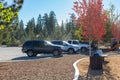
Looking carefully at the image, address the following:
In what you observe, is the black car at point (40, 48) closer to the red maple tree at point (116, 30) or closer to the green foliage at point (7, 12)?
the green foliage at point (7, 12)

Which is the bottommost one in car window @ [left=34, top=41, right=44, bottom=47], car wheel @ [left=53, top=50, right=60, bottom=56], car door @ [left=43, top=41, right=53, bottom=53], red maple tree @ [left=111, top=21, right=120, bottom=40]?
car wheel @ [left=53, top=50, right=60, bottom=56]

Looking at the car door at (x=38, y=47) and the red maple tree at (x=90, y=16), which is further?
the car door at (x=38, y=47)

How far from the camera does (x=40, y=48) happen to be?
114 feet

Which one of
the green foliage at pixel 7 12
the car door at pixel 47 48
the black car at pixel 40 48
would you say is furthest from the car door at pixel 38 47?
the green foliage at pixel 7 12

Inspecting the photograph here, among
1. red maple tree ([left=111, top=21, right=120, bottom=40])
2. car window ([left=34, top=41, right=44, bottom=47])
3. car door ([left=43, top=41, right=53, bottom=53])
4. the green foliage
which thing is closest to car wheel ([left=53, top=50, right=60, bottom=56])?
car door ([left=43, top=41, right=53, bottom=53])

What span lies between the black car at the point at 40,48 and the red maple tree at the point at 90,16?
12.8ft

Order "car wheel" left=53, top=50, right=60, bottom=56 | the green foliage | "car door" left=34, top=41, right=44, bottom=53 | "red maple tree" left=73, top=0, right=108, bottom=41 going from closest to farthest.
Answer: the green foliage
"red maple tree" left=73, top=0, right=108, bottom=41
"car wheel" left=53, top=50, right=60, bottom=56
"car door" left=34, top=41, right=44, bottom=53

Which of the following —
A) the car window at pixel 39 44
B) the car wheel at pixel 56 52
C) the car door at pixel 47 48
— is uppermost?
the car window at pixel 39 44

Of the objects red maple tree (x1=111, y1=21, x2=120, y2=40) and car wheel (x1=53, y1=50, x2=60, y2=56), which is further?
red maple tree (x1=111, y1=21, x2=120, y2=40)

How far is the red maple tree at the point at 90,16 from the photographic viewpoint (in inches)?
1208

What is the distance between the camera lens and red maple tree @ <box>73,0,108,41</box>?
3068cm

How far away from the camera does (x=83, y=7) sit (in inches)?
1292

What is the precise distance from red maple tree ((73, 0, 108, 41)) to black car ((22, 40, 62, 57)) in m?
3.89

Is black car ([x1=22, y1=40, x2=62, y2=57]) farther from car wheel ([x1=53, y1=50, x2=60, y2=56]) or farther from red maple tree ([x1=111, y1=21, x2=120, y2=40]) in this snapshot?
red maple tree ([x1=111, y1=21, x2=120, y2=40])
